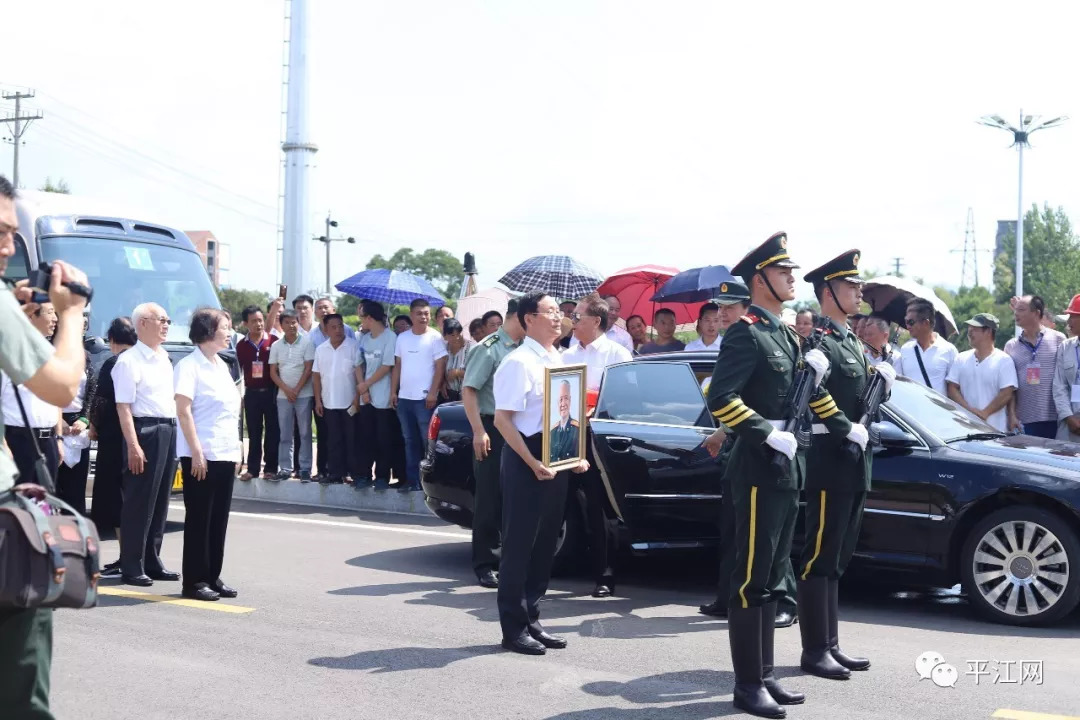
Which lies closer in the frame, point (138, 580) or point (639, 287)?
point (138, 580)

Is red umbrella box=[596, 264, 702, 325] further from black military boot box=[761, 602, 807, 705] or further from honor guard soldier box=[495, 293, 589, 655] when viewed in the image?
black military boot box=[761, 602, 807, 705]

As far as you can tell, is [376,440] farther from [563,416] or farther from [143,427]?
[563,416]

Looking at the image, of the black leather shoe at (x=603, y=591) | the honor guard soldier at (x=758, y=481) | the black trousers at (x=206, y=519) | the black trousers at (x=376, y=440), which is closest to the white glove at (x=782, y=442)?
the honor guard soldier at (x=758, y=481)

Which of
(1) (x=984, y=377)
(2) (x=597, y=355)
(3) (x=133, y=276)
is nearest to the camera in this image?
(2) (x=597, y=355)

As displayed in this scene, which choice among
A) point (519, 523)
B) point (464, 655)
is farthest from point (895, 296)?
point (464, 655)

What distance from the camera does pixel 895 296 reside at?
11445mm

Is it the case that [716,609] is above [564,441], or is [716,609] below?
below

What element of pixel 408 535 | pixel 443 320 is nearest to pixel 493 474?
pixel 408 535

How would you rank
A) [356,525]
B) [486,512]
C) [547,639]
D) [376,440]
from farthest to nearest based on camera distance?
[376,440], [356,525], [486,512], [547,639]

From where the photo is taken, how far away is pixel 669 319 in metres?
12.2

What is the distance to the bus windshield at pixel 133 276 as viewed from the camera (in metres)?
12.1

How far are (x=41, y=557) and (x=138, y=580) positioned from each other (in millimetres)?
5480

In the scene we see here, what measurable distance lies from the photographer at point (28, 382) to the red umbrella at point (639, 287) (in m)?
11.7

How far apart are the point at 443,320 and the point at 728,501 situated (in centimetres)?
658
